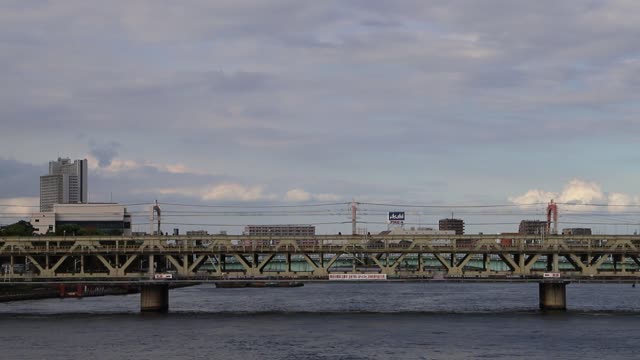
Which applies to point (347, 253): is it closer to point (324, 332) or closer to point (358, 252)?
point (358, 252)

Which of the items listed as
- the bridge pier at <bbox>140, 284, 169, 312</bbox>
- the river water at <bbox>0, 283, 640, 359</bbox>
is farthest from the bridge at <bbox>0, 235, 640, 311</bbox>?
the river water at <bbox>0, 283, 640, 359</bbox>

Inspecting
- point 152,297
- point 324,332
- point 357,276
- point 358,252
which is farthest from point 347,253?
point 152,297

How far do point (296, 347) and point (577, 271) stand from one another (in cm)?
5484

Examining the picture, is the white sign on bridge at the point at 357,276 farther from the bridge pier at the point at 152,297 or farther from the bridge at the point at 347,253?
the bridge pier at the point at 152,297

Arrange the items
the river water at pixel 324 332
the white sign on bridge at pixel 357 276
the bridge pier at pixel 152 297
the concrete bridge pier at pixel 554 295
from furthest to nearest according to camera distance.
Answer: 1. the bridge pier at pixel 152 297
2. the concrete bridge pier at pixel 554 295
3. the white sign on bridge at pixel 357 276
4. the river water at pixel 324 332

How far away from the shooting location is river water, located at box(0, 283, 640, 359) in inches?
3209

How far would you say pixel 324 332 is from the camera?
96.8 meters

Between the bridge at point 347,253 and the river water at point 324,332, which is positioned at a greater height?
the bridge at point 347,253

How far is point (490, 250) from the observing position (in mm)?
119250

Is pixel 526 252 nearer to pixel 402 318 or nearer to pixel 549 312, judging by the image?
pixel 549 312

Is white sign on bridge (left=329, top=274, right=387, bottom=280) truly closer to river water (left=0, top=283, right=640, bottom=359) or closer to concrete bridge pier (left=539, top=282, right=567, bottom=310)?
river water (left=0, top=283, right=640, bottom=359)

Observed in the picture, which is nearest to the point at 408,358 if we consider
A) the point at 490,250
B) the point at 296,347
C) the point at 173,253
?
the point at 296,347

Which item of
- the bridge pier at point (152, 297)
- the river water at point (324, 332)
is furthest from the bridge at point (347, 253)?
the river water at point (324, 332)

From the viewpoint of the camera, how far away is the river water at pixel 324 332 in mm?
81500
